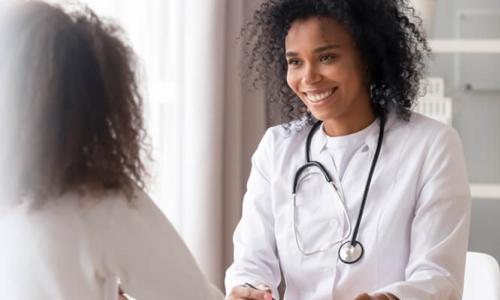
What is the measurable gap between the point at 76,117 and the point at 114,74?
4cm

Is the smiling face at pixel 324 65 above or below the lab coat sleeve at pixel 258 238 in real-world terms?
above

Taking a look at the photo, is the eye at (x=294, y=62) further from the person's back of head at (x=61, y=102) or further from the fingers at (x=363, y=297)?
the person's back of head at (x=61, y=102)

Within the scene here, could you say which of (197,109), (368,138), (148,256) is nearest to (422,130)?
(368,138)

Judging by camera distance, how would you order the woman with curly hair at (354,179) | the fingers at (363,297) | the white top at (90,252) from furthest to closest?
the woman with curly hair at (354,179) < the fingers at (363,297) < the white top at (90,252)

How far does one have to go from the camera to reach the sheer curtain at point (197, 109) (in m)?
1.22

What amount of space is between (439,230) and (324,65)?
0.29 metres

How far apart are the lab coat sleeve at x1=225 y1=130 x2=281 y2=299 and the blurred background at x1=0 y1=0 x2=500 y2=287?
142 millimetres

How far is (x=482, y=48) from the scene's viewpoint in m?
1.86

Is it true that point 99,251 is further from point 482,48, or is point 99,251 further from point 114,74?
point 482,48

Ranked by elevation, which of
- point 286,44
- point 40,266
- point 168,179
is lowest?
point 168,179

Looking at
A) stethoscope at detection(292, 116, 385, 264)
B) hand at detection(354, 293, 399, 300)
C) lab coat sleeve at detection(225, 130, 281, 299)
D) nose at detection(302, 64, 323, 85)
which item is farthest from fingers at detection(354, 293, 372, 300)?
nose at detection(302, 64, 323, 85)

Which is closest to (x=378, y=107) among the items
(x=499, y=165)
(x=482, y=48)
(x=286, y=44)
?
(x=286, y=44)

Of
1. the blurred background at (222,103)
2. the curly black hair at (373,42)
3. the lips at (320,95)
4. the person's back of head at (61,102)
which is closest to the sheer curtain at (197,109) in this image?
the blurred background at (222,103)

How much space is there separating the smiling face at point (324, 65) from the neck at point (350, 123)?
3 centimetres
